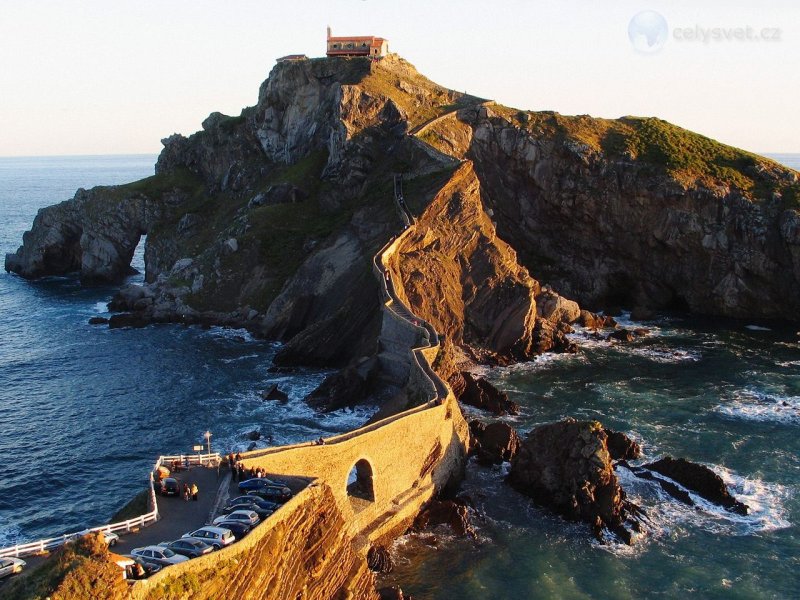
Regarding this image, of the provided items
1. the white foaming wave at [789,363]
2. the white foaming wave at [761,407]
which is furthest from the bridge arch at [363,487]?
the white foaming wave at [789,363]

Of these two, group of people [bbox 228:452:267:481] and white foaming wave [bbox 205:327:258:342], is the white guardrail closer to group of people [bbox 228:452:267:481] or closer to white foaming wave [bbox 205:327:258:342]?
group of people [bbox 228:452:267:481]

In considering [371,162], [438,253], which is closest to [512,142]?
[371,162]

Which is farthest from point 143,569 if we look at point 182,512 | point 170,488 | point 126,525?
point 170,488

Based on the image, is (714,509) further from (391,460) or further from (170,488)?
(170,488)

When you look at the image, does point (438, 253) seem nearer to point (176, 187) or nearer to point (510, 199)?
point (510, 199)

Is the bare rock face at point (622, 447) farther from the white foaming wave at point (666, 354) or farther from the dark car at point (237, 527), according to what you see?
the dark car at point (237, 527)

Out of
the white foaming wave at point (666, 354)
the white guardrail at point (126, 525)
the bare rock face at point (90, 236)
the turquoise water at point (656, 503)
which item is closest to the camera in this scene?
the white guardrail at point (126, 525)

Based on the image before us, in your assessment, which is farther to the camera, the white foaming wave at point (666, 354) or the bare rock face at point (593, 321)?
the bare rock face at point (593, 321)
